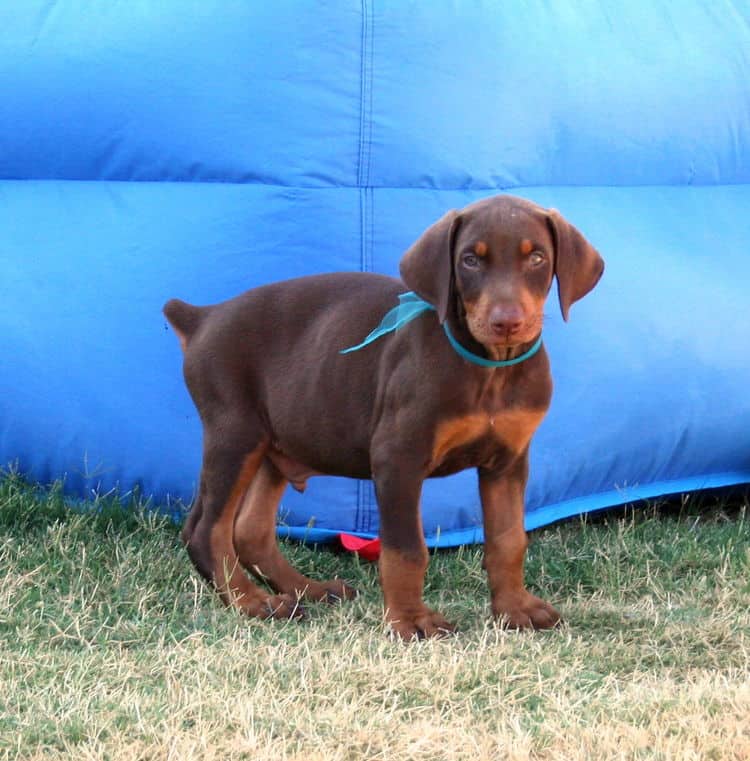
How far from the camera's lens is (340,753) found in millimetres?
2930

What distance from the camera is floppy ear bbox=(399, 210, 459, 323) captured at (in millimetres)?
3572

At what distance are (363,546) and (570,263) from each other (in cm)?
149

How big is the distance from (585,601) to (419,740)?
1.43m

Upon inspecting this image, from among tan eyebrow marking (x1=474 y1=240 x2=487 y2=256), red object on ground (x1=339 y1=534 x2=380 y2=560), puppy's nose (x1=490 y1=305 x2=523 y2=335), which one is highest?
tan eyebrow marking (x1=474 y1=240 x2=487 y2=256)

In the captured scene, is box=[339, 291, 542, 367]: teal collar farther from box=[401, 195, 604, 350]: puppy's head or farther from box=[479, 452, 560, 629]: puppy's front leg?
box=[479, 452, 560, 629]: puppy's front leg

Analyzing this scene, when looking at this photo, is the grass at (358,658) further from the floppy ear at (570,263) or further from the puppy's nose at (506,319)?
the floppy ear at (570,263)

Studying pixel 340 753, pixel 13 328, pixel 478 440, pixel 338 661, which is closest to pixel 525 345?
pixel 478 440

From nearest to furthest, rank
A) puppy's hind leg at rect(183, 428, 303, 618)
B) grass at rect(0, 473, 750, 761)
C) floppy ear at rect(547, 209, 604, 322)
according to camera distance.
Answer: grass at rect(0, 473, 750, 761) < floppy ear at rect(547, 209, 604, 322) < puppy's hind leg at rect(183, 428, 303, 618)

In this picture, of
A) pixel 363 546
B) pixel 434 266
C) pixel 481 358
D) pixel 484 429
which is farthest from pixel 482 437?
pixel 363 546

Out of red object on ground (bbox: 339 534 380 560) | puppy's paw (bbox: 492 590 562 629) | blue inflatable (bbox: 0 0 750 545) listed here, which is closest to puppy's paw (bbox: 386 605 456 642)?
puppy's paw (bbox: 492 590 562 629)

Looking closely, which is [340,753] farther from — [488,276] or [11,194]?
[11,194]

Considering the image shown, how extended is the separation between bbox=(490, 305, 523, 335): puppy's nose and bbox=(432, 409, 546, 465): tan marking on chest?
343 mm

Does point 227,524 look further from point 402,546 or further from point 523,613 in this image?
point 523,613

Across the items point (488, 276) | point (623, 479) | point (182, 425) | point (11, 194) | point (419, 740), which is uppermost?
point (488, 276)
